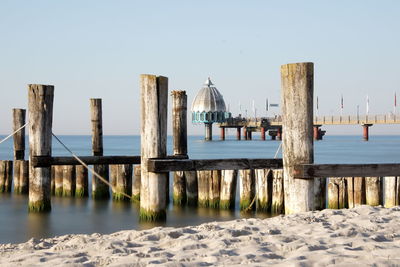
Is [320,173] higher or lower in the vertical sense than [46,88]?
lower

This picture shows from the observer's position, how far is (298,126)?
898 centimetres

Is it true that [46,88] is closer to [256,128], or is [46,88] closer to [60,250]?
[60,250]

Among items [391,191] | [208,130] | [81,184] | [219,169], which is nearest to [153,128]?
[219,169]

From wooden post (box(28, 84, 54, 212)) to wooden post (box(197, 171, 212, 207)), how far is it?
3340 millimetres

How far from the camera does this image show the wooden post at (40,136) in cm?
1252

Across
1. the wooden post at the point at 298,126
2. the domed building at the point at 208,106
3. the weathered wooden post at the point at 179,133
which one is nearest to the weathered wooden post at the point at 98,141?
the weathered wooden post at the point at 179,133

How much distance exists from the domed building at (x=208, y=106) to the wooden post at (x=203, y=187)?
269ft

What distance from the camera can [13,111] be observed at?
18172 mm

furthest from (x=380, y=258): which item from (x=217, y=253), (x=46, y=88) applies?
(x=46, y=88)

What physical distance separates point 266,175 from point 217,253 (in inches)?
246

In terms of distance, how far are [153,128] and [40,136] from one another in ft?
10.5

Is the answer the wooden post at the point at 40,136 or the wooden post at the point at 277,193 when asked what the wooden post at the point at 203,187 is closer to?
the wooden post at the point at 277,193

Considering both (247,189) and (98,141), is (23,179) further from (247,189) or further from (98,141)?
(247,189)

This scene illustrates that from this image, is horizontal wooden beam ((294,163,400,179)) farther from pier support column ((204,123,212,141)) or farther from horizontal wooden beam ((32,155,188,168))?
pier support column ((204,123,212,141))
